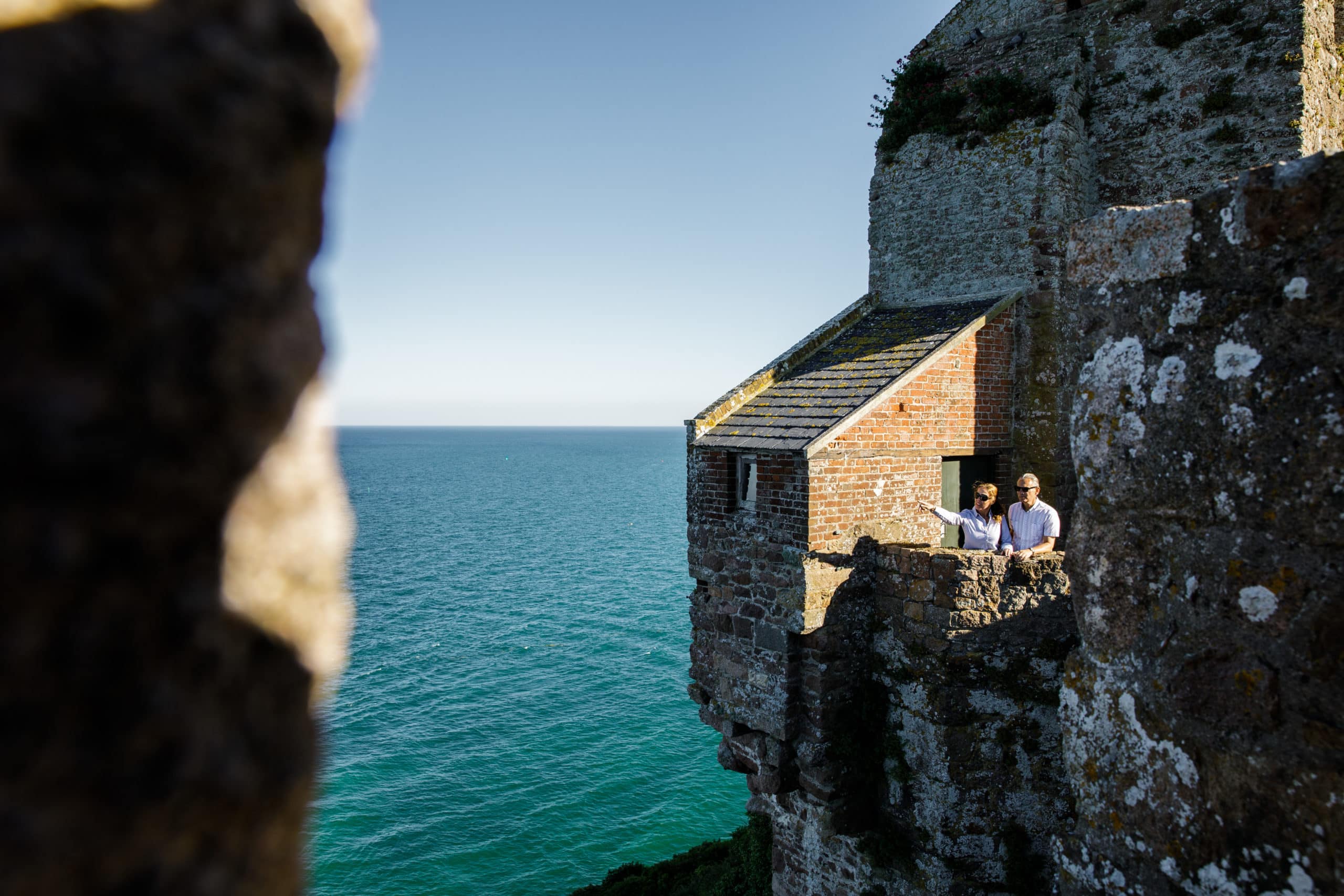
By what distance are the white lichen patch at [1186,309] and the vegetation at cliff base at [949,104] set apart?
30.4ft

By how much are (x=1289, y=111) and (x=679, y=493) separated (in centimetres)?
7790

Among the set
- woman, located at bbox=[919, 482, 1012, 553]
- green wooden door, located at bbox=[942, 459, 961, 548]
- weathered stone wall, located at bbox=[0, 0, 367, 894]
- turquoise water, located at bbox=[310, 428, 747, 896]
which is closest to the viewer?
weathered stone wall, located at bbox=[0, 0, 367, 894]

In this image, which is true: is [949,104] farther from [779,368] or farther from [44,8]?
[44,8]

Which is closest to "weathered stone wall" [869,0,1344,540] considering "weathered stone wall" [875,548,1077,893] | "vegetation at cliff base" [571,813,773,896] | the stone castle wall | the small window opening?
the stone castle wall

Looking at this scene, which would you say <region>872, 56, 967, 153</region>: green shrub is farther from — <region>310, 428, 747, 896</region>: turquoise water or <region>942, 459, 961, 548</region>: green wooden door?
<region>310, 428, 747, 896</region>: turquoise water

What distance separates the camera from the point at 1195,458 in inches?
95.7

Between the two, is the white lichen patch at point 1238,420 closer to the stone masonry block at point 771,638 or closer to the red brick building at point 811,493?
the red brick building at point 811,493

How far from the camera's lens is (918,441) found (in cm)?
931

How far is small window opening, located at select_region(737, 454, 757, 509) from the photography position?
351 inches

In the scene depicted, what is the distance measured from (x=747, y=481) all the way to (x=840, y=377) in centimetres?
188

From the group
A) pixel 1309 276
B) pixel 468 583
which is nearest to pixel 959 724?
pixel 1309 276

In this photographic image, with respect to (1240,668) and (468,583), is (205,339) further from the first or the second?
(468,583)

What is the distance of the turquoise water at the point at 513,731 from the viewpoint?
18.9m

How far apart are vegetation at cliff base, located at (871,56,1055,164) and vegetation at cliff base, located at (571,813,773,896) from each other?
1018cm
